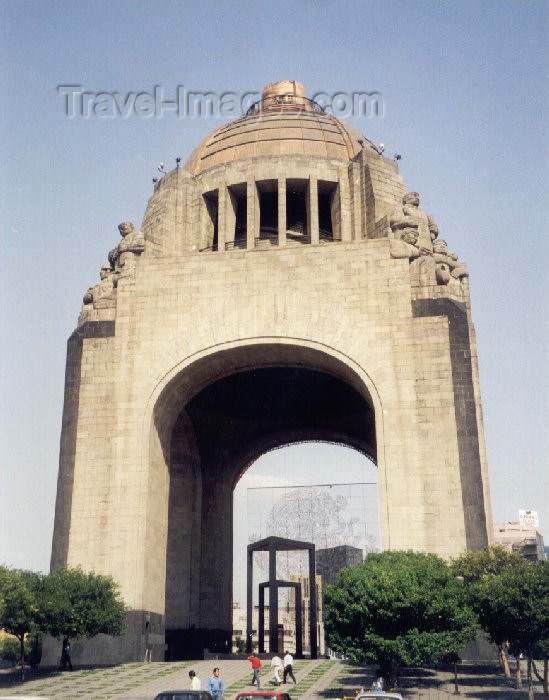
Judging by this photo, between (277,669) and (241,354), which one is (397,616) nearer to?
(277,669)

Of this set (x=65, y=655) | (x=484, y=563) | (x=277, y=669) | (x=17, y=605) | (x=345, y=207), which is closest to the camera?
(x=277, y=669)

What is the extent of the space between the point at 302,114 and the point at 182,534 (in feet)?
63.5

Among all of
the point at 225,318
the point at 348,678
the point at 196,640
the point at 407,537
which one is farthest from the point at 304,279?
the point at 196,640

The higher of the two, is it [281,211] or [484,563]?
[281,211]

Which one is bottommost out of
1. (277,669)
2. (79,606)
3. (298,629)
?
(277,669)

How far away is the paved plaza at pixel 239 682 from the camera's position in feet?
56.1

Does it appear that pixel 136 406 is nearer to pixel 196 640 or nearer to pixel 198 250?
pixel 198 250

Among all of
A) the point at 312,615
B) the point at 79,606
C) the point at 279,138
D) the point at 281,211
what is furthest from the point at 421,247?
the point at 312,615

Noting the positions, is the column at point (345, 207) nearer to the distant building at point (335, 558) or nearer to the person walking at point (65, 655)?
the person walking at point (65, 655)

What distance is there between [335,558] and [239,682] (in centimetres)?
3194

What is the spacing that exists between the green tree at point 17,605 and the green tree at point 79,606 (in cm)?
32

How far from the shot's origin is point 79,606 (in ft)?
64.5

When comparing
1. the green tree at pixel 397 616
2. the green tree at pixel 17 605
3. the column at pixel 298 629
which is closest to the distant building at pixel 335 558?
the column at pixel 298 629

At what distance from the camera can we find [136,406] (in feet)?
78.9
